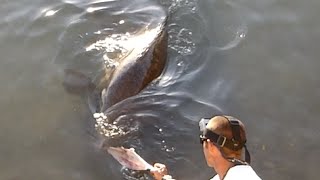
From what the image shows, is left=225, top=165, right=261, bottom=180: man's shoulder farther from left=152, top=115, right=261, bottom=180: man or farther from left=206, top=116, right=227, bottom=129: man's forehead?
left=206, top=116, right=227, bottom=129: man's forehead

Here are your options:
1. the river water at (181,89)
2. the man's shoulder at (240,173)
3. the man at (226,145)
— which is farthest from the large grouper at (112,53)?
the man's shoulder at (240,173)

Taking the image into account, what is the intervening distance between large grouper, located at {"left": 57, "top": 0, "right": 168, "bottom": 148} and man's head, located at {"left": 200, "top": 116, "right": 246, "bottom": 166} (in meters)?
2.65

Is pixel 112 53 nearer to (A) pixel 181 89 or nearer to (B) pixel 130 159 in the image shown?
(A) pixel 181 89

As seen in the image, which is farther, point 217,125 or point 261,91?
point 261,91

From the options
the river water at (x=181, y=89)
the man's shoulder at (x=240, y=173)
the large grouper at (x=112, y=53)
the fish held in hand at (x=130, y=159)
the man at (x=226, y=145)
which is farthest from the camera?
the large grouper at (x=112, y=53)

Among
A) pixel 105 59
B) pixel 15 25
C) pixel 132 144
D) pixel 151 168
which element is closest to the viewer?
pixel 151 168

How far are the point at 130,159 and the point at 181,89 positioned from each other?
1.74 metres

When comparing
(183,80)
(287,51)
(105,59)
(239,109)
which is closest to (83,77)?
(105,59)

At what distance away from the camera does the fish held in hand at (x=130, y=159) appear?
5.69 meters

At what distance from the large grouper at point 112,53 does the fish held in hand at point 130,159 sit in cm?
46

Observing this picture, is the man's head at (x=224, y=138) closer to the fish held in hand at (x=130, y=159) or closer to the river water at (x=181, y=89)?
the fish held in hand at (x=130, y=159)

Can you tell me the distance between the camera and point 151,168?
5.45 metres

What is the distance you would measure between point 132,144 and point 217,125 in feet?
8.58

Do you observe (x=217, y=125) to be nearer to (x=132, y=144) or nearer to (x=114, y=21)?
(x=132, y=144)
